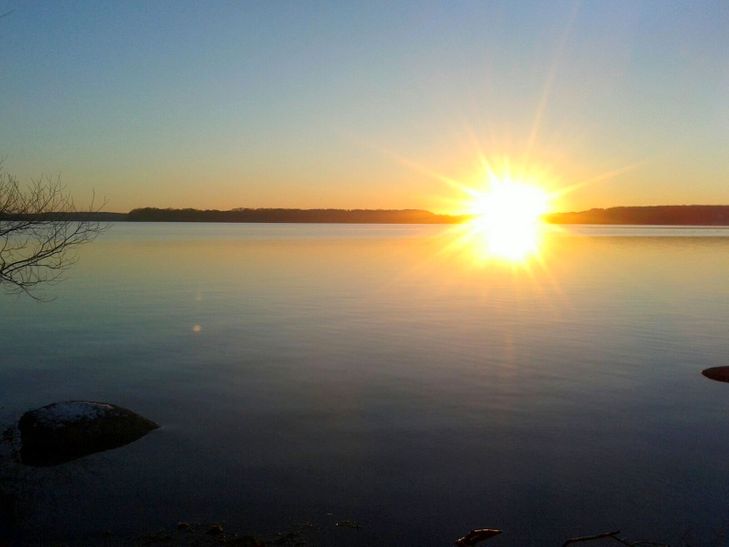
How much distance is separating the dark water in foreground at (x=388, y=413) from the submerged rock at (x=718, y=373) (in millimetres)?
447

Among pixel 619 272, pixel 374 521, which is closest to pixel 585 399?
pixel 374 521

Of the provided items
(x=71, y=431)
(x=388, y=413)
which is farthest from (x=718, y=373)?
(x=71, y=431)

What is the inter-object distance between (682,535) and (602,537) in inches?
A: 48.8

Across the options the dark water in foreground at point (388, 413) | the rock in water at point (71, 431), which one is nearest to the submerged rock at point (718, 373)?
the dark water in foreground at point (388, 413)

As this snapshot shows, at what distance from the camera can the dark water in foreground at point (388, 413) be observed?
32.7 feet

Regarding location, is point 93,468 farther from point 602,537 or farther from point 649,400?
point 649,400

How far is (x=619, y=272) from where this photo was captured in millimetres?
51562

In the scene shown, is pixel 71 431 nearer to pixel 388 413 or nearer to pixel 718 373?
pixel 388 413

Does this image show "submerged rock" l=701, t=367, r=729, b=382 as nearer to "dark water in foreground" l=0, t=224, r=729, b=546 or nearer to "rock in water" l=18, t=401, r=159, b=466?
"dark water in foreground" l=0, t=224, r=729, b=546

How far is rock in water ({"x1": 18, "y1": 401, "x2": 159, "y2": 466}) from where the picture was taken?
474 inches

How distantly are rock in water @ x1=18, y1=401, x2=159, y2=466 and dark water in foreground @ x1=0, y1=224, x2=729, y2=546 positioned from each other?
35 cm

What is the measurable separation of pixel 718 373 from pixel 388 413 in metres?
9.96

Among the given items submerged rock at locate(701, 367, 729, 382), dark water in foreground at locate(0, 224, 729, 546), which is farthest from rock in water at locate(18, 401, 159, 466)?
submerged rock at locate(701, 367, 729, 382)

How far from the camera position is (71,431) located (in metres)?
12.3
